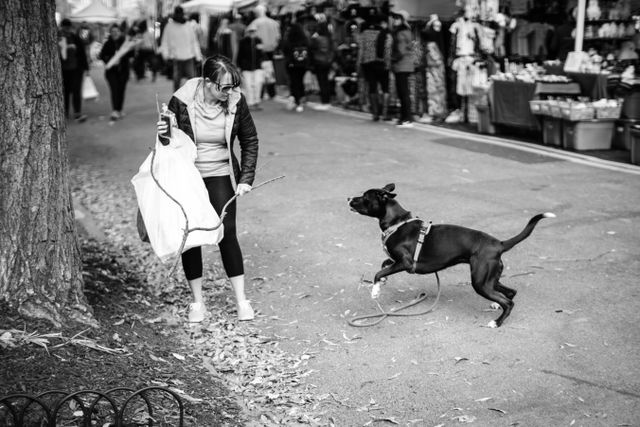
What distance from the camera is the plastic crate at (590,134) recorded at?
12.0 m

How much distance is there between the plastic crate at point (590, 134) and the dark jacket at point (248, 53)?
8.01 metres

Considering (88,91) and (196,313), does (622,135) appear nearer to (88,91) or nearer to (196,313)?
(196,313)

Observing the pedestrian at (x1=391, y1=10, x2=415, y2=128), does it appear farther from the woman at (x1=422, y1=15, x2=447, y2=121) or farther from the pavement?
the pavement

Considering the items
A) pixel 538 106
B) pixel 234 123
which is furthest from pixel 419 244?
pixel 538 106

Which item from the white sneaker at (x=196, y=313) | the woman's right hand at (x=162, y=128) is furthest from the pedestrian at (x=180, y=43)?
the woman's right hand at (x=162, y=128)

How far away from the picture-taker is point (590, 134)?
39.5 feet

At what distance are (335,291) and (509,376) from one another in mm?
1993

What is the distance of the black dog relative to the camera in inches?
209

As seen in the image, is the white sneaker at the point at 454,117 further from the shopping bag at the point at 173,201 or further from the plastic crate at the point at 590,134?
the shopping bag at the point at 173,201

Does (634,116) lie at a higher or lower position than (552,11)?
lower

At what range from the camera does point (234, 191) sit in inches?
223

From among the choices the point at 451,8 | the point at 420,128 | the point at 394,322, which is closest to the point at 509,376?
the point at 394,322

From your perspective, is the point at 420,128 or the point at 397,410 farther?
the point at 420,128

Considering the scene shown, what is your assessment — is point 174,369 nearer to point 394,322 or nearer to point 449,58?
point 394,322
